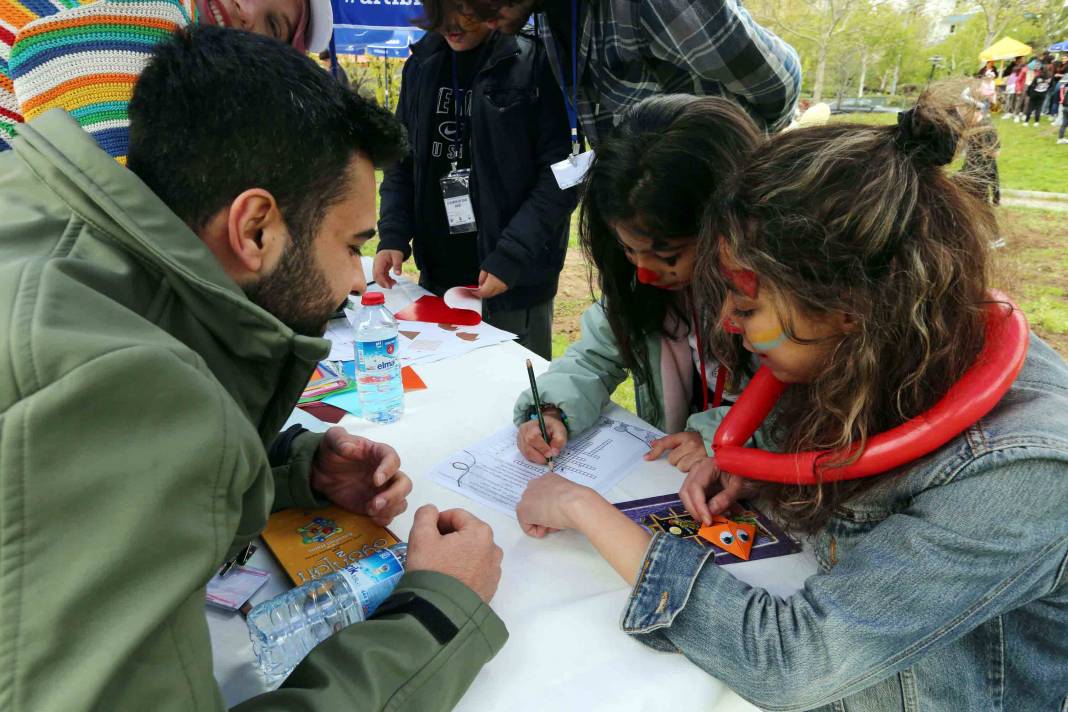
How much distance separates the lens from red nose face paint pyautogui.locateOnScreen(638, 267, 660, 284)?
57.3 inches

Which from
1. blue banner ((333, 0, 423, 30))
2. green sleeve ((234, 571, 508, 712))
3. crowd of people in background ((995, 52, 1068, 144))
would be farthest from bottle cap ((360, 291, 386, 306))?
crowd of people in background ((995, 52, 1068, 144))

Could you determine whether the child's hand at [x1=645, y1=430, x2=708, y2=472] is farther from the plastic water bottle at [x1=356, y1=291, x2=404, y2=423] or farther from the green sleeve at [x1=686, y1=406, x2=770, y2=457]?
the plastic water bottle at [x1=356, y1=291, x2=404, y2=423]

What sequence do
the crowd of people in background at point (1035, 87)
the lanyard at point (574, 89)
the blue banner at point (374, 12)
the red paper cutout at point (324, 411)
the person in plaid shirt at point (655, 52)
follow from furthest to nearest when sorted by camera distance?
the crowd of people in background at point (1035, 87), the blue banner at point (374, 12), the lanyard at point (574, 89), the person in plaid shirt at point (655, 52), the red paper cutout at point (324, 411)

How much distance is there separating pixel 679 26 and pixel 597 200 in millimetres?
701

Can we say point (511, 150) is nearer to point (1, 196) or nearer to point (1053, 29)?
point (1, 196)

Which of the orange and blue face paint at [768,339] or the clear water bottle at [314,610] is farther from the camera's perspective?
the orange and blue face paint at [768,339]

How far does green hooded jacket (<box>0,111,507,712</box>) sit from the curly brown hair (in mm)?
619

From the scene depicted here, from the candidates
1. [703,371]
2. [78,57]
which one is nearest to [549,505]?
[703,371]

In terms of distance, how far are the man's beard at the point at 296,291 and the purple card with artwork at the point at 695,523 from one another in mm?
626

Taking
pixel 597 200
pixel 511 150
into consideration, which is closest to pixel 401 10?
pixel 511 150

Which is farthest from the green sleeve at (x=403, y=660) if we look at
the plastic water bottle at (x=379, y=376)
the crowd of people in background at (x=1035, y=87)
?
the crowd of people in background at (x=1035, y=87)

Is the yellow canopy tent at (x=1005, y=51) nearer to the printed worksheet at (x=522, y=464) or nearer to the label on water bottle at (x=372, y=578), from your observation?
the printed worksheet at (x=522, y=464)

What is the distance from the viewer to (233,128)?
856 mm

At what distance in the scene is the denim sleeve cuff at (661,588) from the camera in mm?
883
